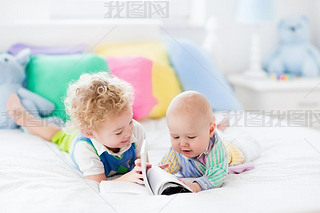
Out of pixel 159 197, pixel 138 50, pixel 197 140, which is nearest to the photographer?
pixel 159 197

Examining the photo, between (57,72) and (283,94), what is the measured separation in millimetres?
1396

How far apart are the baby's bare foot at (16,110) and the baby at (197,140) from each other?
816 millimetres

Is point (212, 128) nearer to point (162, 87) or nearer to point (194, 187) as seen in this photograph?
point (194, 187)

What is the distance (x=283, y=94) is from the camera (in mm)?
2555

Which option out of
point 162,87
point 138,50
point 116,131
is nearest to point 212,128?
point 116,131

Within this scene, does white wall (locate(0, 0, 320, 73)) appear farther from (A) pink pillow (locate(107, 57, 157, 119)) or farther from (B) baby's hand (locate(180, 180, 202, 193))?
(B) baby's hand (locate(180, 180, 202, 193))

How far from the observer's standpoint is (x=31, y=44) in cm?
218

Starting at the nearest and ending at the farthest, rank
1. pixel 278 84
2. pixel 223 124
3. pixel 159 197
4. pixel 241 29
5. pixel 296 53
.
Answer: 1. pixel 159 197
2. pixel 223 124
3. pixel 278 84
4. pixel 296 53
5. pixel 241 29

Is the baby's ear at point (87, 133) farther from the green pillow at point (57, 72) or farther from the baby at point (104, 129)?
the green pillow at point (57, 72)

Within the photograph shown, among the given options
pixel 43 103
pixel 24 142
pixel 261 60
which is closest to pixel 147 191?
pixel 24 142

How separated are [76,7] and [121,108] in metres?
1.53

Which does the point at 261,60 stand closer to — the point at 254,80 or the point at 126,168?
the point at 254,80

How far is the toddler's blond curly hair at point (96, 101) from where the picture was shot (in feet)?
3.94

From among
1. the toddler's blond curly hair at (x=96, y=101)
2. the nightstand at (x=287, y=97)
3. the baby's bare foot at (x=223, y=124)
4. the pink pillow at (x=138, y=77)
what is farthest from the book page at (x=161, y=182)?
the nightstand at (x=287, y=97)
